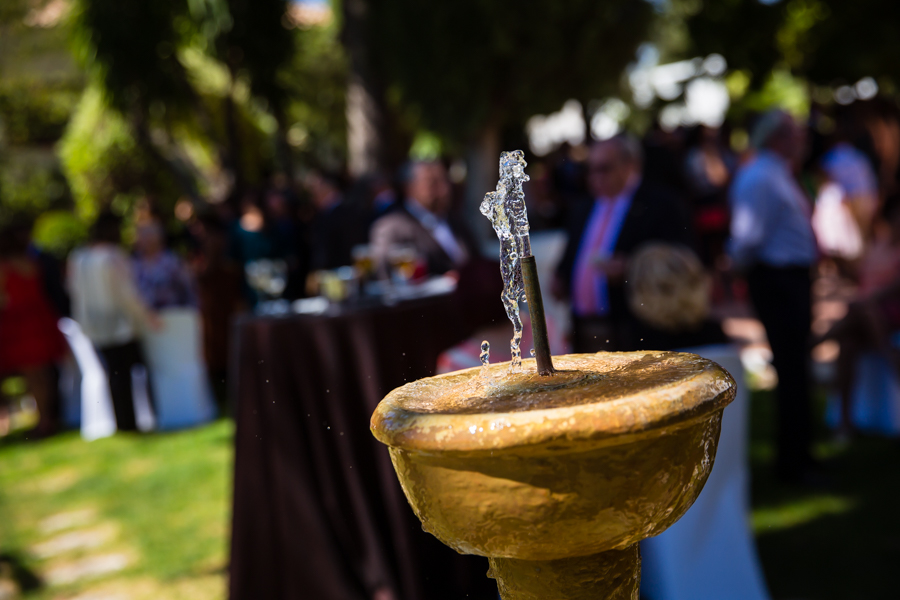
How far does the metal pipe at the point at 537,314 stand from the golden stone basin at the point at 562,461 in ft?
0.13

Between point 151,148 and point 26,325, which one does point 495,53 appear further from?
point 151,148

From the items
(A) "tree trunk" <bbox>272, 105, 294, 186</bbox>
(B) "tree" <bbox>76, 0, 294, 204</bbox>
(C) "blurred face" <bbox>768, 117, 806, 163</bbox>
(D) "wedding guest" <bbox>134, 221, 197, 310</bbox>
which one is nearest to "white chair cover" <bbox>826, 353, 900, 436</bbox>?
(C) "blurred face" <bbox>768, 117, 806, 163</bbox>

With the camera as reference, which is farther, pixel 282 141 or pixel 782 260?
pixel 282 141

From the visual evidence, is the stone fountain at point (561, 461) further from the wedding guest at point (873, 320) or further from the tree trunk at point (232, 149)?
the tree trunk at point (232, 149)

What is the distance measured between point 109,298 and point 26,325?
1.43 m

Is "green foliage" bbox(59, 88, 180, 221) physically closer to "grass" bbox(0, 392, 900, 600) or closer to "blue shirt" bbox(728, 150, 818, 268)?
"grass" bbox(0, 392, 900, 600)

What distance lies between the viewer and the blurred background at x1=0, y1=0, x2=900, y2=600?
3158 mm

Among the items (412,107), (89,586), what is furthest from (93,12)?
(89,586)

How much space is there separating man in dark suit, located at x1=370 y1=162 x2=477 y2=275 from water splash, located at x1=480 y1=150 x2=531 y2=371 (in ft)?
12.4

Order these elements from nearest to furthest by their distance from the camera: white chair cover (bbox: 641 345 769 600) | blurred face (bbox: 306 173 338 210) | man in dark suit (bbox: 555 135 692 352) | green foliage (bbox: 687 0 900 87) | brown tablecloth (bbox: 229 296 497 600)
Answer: white chair cover (bbox: 641 345 769 600), brown tablecloth (bbox: 229 296 497 600), man in dark suit (bbox: 555 135 692 352), blurred face (bbox: 306 173 338 210), green foliage (bbox: 687 0 900 87)

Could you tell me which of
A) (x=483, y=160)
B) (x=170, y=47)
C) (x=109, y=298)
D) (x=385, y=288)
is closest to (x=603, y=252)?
(x=385, y=288)

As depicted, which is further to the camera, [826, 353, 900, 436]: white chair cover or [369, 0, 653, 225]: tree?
[369, 0, 653, 225]: tree

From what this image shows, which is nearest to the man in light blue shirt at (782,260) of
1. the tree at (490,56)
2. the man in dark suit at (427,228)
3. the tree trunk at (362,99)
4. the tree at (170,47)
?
the man in dark suit at (427,228)

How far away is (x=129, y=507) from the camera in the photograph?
497cm
